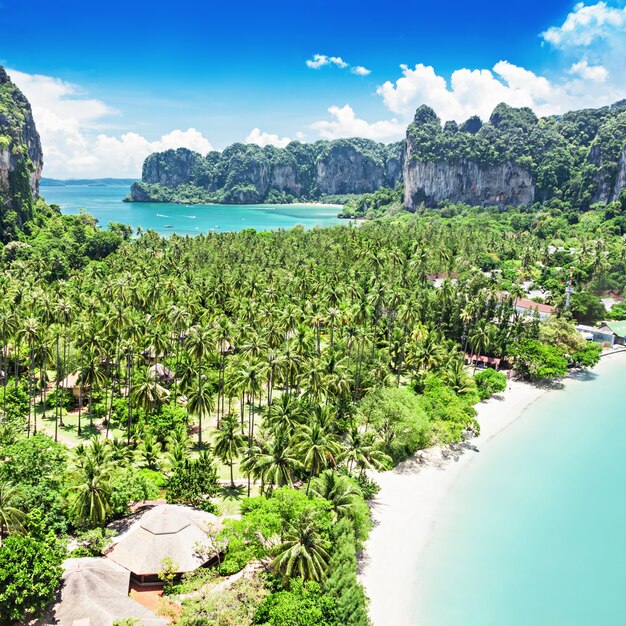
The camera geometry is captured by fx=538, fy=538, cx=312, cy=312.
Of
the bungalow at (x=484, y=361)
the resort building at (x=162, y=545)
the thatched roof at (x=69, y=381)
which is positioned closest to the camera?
the resort building at (x=162, y=545)

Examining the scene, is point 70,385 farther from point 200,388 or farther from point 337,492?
point 337,492

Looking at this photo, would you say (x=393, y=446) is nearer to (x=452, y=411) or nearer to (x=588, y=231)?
(x=452, y=411)

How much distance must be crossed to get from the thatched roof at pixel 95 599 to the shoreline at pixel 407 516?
14.6m

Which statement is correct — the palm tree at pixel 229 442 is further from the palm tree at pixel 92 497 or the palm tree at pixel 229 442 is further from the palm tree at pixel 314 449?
the palm tree at pixel 92 497

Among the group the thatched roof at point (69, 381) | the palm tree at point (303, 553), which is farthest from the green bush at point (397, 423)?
the thatched roof at point (69, 381)

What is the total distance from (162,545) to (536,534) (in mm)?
30127

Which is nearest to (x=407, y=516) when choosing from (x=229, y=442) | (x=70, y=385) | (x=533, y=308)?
(x=229, y=442)

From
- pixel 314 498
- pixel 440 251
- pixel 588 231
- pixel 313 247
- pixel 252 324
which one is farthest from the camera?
pixel 588 231

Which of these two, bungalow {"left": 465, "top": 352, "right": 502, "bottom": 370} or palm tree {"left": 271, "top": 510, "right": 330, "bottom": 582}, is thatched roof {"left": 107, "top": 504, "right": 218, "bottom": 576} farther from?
bungalow {"left": 465, "top": 352, "right": 502, "bottom": 370}

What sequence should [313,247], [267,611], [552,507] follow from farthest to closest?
[313,247]
[552,507]
[267,611]

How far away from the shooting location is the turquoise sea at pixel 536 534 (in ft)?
122

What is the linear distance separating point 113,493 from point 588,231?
180146 mm

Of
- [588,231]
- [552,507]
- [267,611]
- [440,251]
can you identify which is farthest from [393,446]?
[588,231]

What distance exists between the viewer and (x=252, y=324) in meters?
72.8
